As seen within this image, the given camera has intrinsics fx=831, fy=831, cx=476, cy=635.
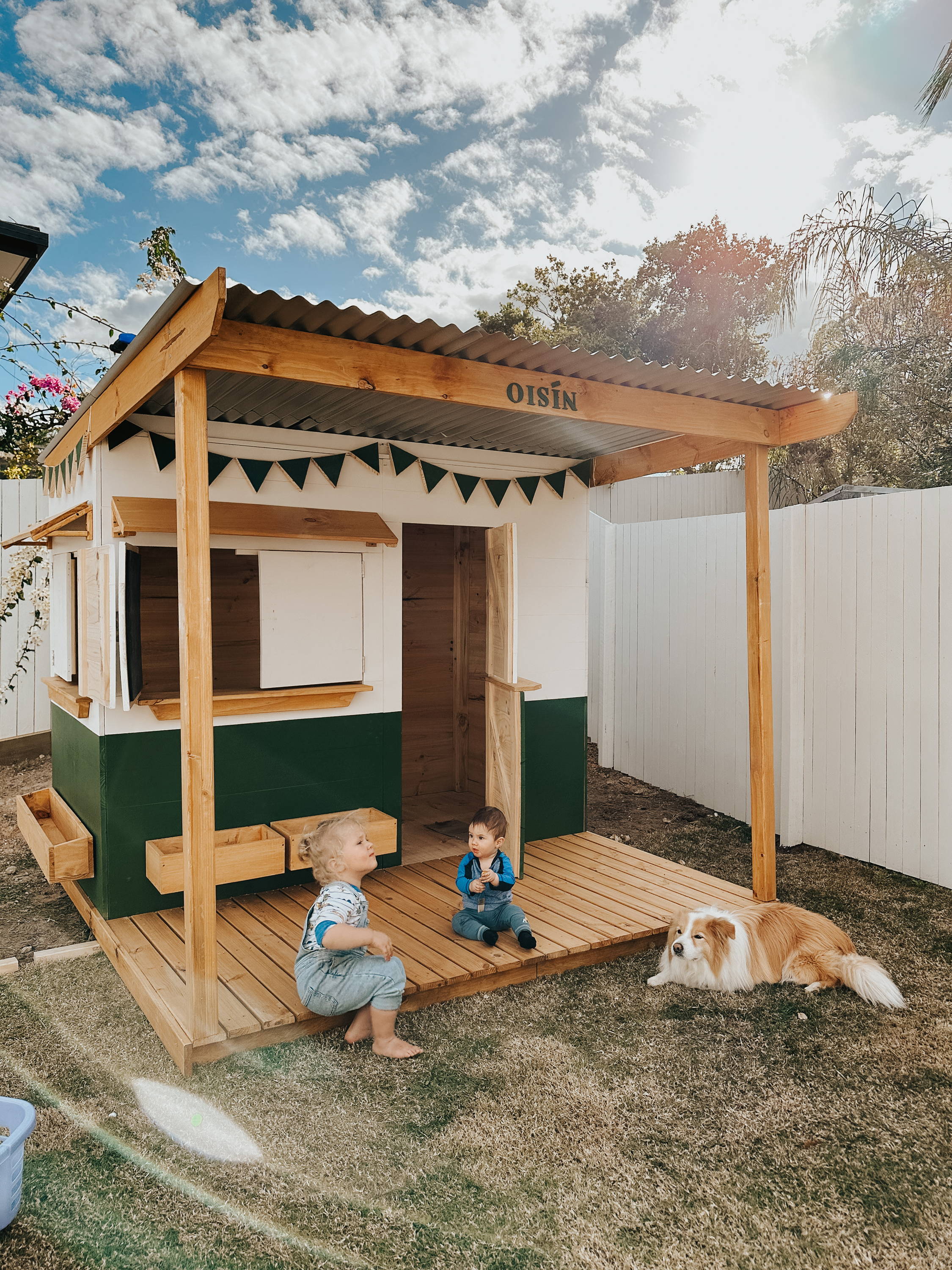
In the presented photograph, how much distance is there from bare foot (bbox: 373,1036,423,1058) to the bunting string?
8.66 feet

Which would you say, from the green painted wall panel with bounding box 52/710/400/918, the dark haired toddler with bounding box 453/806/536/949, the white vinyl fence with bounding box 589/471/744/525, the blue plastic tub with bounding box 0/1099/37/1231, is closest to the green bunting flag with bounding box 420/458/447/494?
the green painted wall panel with bounding box 52/710/400/918

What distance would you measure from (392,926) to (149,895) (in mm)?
1321

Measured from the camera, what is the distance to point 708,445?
4824 millimetres

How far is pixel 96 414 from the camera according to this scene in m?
4.11

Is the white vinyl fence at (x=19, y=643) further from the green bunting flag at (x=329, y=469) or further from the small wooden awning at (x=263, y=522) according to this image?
the small wooden awning at (x=263, y=522)

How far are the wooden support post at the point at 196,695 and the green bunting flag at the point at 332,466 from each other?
172cm

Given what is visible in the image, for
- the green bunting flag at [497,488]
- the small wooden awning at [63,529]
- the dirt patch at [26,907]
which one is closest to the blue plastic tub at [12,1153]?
the dirt patch at [26,907]

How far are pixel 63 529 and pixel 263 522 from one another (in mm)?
1455

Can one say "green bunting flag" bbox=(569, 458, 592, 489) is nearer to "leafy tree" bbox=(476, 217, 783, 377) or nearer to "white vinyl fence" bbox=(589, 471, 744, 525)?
"white vinyl fence" bbox=(589, 471, 744, 525)

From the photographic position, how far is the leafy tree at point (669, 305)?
19.3 m

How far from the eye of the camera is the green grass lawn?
221 cm

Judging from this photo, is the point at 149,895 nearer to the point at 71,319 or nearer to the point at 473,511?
the point at 473,511

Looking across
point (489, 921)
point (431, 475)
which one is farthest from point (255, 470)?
point (489, 921)

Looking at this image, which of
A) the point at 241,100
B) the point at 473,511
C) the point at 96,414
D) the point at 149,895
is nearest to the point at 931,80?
the point at 473,511
